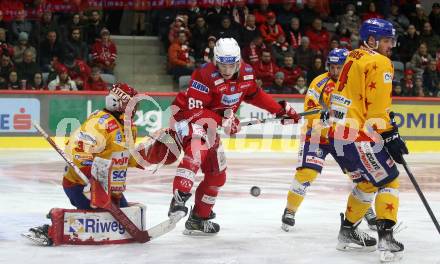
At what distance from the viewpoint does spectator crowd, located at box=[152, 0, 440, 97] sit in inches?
537

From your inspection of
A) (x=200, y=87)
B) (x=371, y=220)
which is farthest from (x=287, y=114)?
(x=371, y=220)

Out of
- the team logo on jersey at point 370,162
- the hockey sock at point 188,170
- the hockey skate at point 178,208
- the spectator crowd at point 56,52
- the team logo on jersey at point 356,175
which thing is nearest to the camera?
the team logo on jersey at point 370,162

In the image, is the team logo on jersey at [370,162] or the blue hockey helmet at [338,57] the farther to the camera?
the blue hockey helmet at [338,57]

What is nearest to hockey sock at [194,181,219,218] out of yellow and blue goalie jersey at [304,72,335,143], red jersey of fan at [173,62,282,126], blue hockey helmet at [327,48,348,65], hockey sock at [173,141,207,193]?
hockey sock at [173,141,207,193]

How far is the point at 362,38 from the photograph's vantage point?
5.49 metres

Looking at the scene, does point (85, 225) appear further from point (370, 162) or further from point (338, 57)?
point (338, 57)

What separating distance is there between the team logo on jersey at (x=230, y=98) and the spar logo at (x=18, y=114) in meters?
6.06

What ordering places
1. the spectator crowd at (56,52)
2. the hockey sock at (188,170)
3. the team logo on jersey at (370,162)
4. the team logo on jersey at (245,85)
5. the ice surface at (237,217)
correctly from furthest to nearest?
the spectator crowd at (56,52) → the team logo on jersey at (245,85) → the hockey sock at (188,170) → the ice surface at (237,217) → the team logo on jersey at (370,162)

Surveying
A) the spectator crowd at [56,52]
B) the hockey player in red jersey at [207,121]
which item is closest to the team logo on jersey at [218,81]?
the hockey player in red jersey at [207,121]

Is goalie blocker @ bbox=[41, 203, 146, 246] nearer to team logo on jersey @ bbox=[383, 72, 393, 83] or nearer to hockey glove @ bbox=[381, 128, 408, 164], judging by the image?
hockey glove @ bbox=[381, 128, 408, 164]

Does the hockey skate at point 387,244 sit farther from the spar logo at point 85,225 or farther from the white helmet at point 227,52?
the spar logo at point 85,225

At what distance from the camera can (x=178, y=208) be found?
592 centimetres

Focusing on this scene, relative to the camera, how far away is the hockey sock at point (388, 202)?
5375 millimetres

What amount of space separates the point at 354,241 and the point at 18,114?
7.04 metres
